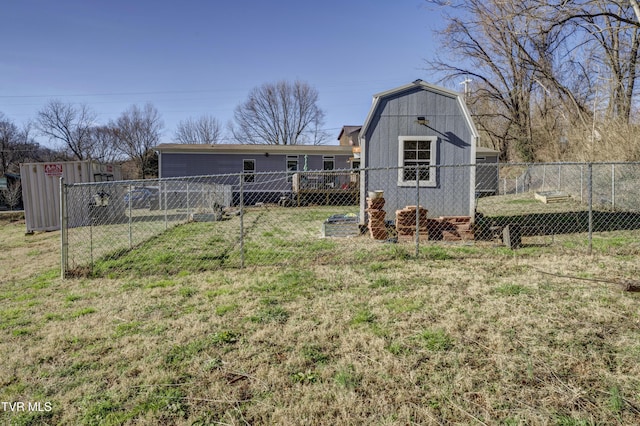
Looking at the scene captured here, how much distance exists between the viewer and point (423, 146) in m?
8.49

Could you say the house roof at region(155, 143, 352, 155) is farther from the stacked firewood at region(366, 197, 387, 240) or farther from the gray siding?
the stacked firewood at region(366, 197, 387, 240)

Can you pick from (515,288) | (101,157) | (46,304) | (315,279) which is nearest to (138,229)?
(46,304)

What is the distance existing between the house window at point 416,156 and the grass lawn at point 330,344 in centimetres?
331

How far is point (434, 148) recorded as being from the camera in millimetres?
8391

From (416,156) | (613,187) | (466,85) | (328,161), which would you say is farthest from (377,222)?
(466,85)

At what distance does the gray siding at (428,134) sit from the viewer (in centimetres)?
828

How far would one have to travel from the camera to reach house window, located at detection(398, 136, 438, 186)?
839 centimetres

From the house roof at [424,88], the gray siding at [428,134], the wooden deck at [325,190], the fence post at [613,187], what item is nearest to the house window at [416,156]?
the gray siding at [428,134]

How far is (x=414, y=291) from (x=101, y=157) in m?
44.4

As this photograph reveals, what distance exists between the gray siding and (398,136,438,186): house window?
11 cm

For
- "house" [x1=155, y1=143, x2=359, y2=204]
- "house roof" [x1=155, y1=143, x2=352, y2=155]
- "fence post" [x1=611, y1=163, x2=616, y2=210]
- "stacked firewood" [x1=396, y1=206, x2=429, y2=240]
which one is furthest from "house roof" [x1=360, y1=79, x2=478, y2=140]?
"house roof" [x1=155, y1=143, x2=352, y2=155]

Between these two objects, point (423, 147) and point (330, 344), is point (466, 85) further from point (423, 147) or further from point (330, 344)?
point (330, 344)

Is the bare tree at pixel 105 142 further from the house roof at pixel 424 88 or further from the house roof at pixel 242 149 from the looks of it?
the house roof at pixel 424 88

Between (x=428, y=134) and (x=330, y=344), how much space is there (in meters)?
6.67
